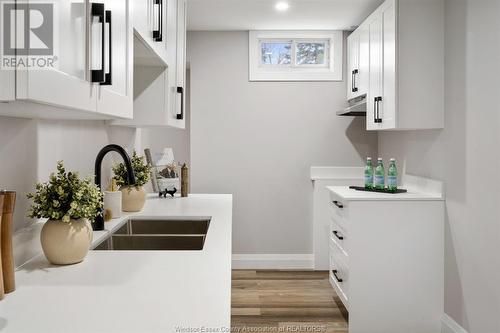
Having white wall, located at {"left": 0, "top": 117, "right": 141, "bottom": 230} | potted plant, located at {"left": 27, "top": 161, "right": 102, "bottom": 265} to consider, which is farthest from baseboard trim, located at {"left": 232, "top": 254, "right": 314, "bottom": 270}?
potted plant, located at {"left": 27, "top": 161, "right": 102, "bottom": 265}

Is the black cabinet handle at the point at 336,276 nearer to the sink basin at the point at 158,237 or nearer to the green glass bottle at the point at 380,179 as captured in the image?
the green glass bottle at the point at 380,179

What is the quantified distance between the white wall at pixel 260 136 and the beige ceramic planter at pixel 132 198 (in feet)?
7.11

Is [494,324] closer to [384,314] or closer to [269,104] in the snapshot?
[384,314]

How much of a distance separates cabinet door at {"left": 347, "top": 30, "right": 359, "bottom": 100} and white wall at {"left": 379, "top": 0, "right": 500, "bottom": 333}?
1.07 meters

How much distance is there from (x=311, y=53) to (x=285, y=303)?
8.35ft

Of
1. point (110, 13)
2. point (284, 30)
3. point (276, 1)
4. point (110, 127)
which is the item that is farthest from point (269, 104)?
point (110, 13)

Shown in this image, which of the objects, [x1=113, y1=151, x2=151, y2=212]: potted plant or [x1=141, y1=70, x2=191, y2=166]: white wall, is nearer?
[x1=113, y1=151, x2=151, y2=212]: potted plant

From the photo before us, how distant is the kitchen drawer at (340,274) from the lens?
3119 mm

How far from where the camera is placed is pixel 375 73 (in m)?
3.45

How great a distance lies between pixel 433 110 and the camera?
9.91 ft

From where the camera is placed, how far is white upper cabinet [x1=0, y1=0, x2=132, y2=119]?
80cm

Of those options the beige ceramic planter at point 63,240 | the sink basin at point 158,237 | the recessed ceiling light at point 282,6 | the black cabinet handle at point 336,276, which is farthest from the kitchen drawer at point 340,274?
the beige ceramic planter at point 63,240

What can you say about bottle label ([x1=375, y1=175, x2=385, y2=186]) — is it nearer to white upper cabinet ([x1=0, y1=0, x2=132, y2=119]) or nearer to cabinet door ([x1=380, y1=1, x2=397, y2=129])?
cabinet door ([x1=380, y1=1, x2=397, y2=129])

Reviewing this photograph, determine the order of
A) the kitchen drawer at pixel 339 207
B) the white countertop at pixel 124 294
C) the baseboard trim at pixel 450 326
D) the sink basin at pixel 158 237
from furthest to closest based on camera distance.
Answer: the kitchen drawer at pixel 339 207, the baseboard trim at pixel 450 326, the sink basin at pixel 158 237, the white countertop at pixel 124 294
